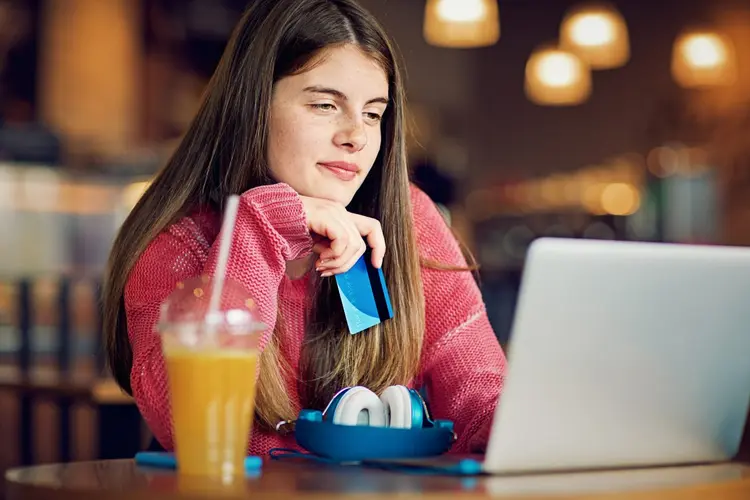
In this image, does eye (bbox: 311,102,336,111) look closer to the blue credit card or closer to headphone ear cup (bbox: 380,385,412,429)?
the blue credit card

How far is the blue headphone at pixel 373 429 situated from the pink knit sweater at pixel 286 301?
0.09 meters

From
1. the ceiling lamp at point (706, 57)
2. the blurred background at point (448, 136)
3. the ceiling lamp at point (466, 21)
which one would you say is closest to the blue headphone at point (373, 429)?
the blurred background at point (448, 136)

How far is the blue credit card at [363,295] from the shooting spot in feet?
4.83

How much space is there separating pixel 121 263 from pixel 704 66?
4.94 m

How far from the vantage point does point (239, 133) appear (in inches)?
61.1

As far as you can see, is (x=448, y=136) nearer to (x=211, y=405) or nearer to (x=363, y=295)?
(x=363, y=295)

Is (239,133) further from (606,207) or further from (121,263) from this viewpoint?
(606,207)

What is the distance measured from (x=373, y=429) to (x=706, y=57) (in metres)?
5.22

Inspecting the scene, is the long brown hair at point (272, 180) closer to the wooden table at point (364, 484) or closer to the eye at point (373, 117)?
the eye at point (373, 117)

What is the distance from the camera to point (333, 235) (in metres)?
1.38

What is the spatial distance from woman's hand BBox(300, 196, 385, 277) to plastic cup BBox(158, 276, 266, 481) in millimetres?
353

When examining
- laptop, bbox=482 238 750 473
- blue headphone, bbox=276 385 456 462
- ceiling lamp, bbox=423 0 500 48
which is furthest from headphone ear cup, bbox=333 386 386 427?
ceiling lamp, bbox=423 0 500 48

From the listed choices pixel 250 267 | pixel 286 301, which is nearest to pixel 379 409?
pixel 250 267

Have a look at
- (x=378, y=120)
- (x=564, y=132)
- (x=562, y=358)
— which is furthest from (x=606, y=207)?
(x=562, y=358)
